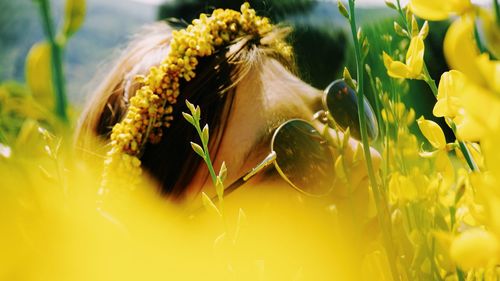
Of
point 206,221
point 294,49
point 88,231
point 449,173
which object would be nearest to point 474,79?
point 88,231

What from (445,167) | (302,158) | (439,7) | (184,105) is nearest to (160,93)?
(184,105)

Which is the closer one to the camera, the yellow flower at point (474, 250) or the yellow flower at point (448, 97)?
the yellow flower at point (474, 250)

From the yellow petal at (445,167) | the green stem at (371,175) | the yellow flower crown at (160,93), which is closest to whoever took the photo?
the green stem at (371,175)

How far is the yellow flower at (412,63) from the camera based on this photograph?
0.96 ft

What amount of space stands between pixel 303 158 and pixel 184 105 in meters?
0.18

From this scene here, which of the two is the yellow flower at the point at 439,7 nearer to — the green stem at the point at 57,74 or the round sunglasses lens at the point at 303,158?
the green stem at the point at 57,74

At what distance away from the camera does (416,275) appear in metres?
Answer: 0.31

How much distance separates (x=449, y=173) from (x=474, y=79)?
0.28m

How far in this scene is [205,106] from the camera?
74cm

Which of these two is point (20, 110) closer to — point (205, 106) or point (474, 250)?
point (474, 250)

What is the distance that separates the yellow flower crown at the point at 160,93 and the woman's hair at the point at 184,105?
0.05ft

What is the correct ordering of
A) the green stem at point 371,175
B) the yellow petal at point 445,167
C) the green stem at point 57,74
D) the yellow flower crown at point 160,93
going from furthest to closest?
the yellow flower crown at point 160,93 < the yellow petal at point 445,167 < the green stem at point 371,175 < the green stem at point 57,74

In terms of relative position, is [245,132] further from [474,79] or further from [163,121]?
[474,79]

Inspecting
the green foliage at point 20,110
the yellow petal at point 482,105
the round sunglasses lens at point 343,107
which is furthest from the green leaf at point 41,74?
the round sunglasses lens at point 343,107
